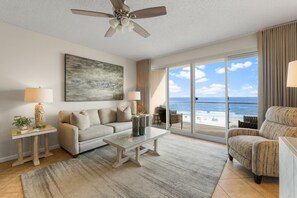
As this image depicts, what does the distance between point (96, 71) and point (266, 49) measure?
403cm

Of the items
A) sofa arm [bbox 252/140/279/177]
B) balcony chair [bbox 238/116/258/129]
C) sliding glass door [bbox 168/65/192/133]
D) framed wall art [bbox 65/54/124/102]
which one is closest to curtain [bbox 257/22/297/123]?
balcony chair [bbox 238/116/258/129]

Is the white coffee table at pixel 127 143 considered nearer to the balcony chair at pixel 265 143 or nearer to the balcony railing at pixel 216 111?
the balcony chair at pixel 265 143

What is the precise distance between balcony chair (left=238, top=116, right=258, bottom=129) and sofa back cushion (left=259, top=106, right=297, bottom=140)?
87cm

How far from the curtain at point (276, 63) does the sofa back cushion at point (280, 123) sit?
0.48 metres

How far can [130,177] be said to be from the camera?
194cm

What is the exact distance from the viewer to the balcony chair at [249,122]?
3144 millimetres

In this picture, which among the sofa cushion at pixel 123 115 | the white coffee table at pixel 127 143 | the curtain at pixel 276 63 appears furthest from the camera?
the sofa cushion at pixel 123 115

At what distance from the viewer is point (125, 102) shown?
4684mm

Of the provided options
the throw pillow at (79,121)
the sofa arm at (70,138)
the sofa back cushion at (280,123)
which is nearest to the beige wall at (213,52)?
the sofa back cushion at (280,123)

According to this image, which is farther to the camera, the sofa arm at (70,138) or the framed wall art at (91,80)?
the framed wall art at (91,80)

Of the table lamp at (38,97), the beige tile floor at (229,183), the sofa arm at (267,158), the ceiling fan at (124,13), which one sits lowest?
the beige tile floor at (229,183)

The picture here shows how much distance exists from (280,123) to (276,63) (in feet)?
4.05

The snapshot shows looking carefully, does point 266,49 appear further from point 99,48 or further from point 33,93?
point 33,93

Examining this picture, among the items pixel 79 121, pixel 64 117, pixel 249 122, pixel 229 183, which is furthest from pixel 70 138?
pixel 249 122
